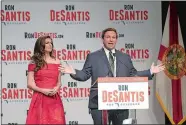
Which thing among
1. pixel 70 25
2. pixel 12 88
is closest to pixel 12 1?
pixel 70 25

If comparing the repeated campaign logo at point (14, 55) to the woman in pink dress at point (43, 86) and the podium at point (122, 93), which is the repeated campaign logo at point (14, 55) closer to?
the woman in pink dress at point (43, 86)

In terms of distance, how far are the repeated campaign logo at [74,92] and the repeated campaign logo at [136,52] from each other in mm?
675

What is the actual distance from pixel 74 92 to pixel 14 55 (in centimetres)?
84

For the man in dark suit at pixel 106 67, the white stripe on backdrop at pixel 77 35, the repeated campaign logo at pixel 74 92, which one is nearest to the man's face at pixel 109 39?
the man in dark suit at pixel 106 67

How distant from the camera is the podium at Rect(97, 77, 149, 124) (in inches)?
118

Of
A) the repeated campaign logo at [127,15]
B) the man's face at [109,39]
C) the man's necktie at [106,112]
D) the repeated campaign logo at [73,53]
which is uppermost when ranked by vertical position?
the repeated campaign logo at [127,15]

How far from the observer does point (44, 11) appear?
428 centimetres

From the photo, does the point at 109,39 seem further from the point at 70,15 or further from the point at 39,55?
the point at 70,15

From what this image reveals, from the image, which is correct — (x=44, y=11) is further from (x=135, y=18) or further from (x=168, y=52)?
(x=168, y=52)

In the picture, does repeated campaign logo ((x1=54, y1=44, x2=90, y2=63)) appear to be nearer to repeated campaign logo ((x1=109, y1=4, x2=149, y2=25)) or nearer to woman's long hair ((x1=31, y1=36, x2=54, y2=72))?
repeated campaign logo ((x1=109, y1=4, x2=149, y2=25))

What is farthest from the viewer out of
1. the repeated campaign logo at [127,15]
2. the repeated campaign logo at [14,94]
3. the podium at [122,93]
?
the repeated campaign logo at [127,15]

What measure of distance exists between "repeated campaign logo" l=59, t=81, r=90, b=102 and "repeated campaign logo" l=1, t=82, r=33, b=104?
43 centimetres

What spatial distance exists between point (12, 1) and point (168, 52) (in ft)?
6.43

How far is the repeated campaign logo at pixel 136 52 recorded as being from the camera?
171 inches
